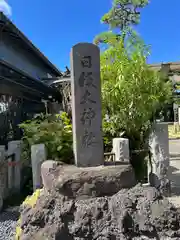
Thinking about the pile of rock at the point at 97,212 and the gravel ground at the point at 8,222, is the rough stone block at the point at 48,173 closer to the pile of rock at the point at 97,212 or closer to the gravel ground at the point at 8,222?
the pile of rock at the point at 97,212

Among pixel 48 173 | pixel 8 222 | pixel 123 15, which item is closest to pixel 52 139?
pixel 48 173

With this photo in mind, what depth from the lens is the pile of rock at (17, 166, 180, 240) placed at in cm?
254

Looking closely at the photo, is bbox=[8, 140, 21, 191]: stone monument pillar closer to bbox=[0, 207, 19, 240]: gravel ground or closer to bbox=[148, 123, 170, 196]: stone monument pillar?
bbox=[0, 207, 19, 240]: gravel ground

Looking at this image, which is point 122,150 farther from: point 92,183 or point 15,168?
point 15,168

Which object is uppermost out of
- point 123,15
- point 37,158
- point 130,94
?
point 123,15

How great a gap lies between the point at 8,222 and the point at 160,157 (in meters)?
3.16

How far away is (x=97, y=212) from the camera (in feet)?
8.76

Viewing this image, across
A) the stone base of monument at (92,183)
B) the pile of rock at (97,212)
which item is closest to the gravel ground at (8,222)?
the pile of rock at (97,212)

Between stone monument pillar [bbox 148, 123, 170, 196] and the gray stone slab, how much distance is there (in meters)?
1.84

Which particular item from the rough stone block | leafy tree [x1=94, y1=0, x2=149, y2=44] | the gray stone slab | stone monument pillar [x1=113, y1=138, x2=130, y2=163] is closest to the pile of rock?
the rough stone block

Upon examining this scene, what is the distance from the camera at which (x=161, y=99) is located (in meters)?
5.38

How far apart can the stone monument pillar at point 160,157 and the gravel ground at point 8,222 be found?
2830 millimetres

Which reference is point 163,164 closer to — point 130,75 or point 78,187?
point 130,75

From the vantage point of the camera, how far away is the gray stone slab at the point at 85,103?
3385mm
